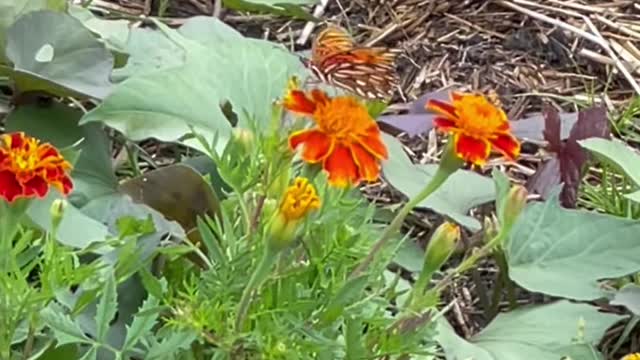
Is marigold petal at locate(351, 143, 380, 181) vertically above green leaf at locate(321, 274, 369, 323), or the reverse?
marigold petal at locate(351, 143, 380, 181)

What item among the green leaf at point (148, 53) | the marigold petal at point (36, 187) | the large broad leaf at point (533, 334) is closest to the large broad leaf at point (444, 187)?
the large broad leaf at point (533, 334)

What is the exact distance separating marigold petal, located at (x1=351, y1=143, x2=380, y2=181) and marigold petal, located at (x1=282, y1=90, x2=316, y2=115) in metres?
0.05

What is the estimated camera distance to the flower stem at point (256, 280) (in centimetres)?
98

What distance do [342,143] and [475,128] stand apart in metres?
0.10

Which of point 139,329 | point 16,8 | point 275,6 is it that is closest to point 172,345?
point 139,329

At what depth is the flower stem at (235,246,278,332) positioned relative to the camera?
38.5 inches

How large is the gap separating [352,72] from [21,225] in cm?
33

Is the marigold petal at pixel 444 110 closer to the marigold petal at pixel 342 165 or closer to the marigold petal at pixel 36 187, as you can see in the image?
the marigold petal at pixel 342 165

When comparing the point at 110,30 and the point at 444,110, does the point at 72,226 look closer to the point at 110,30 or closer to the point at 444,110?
the point at 444,110

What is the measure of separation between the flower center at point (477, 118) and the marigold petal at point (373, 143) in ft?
0.19

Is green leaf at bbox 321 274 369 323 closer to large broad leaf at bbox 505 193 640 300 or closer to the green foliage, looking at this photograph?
the green foliage

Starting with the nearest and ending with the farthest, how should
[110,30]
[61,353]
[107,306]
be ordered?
[107,306] → [61,353] → [110,30]

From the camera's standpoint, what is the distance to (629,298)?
1.48 metres

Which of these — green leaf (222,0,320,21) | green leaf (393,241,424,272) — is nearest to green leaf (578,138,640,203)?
green leaf (393,241,424,272)
